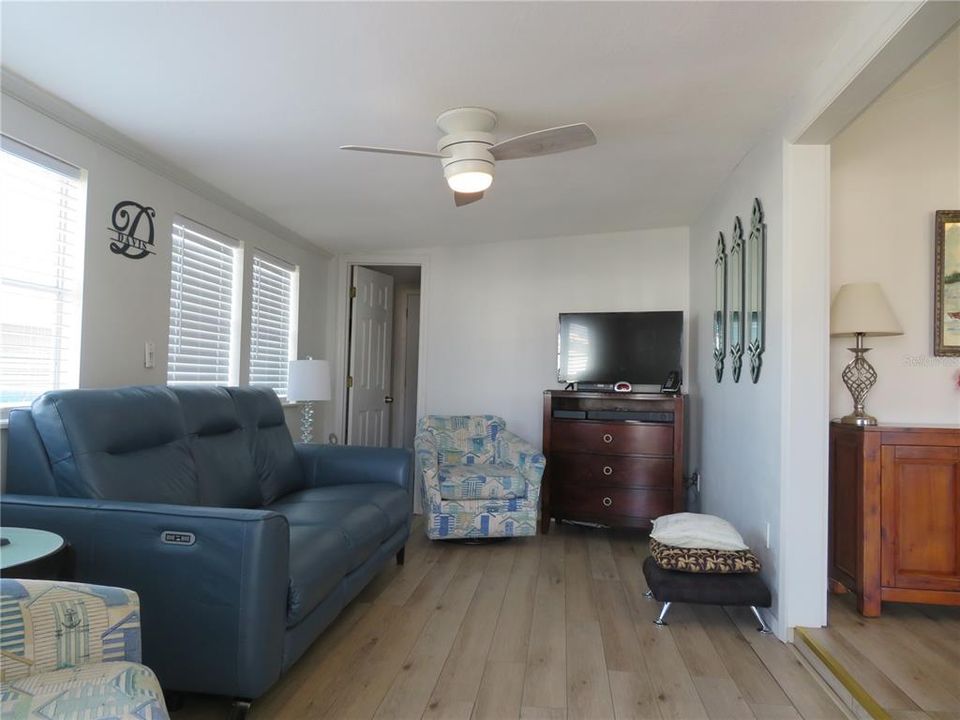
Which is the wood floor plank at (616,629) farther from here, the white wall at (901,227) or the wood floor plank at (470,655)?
the white wall at (901,227)

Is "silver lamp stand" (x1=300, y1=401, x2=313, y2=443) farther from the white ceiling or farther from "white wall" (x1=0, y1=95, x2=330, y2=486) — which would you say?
the white ceiling

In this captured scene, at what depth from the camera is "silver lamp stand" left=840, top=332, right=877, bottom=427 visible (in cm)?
279

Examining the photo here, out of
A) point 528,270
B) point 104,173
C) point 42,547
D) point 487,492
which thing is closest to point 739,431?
point 487,492

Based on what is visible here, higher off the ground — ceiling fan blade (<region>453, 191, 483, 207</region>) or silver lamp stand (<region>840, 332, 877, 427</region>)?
ceiling fan blade (<region>453, 191, 483, 207</region>)

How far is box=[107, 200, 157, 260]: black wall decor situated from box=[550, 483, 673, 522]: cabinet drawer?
3.01 m

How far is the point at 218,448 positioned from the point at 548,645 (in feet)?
5.79

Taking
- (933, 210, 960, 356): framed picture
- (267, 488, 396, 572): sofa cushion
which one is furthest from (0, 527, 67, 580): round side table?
(933, 210, 960, 356): framed picture

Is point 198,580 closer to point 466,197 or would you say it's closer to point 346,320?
point 466,197

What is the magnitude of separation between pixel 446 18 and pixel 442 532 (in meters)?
3.01

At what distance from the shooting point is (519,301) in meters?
4.89

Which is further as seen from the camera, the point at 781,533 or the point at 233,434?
the point at 233,434

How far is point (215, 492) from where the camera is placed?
8.64ft

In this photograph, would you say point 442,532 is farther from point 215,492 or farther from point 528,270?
point 528,270

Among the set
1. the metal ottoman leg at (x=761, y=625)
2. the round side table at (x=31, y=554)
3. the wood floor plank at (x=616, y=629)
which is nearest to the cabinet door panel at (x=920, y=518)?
the metal ottoman leg at (x=761, y=625)
